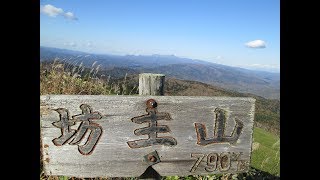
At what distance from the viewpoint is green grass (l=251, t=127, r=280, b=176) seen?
235 inches

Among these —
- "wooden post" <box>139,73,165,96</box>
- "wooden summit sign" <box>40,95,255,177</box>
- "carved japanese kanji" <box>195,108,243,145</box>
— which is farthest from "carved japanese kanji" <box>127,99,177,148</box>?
"carved japanese kanji" <box>195,108,243,145</box>

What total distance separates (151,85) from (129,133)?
17.7 inches

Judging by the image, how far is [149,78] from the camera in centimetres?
302

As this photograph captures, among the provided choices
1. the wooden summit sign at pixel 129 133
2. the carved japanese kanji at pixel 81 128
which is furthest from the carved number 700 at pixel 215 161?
the carved japanese kanji at pixel 81 128

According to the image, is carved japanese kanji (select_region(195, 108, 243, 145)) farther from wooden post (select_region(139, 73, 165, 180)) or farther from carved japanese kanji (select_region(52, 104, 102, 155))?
carved japanese kanji (select_region(52, 104, 102, 155))

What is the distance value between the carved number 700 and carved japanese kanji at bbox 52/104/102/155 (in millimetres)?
844

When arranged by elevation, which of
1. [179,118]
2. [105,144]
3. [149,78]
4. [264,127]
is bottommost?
[264,127]

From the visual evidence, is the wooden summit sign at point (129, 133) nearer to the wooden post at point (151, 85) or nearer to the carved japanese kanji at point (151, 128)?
the carved japanese kanji at point (151, 128)
